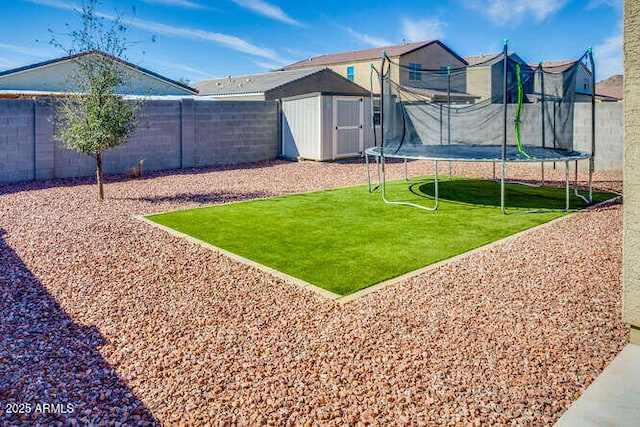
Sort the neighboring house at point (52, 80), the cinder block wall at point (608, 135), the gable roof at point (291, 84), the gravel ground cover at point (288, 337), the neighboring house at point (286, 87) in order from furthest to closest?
the gable roof at point (291, 84), the neighboring house at point (286, 87), the neighboring house at point (52, 80), the cinder block wall at point (608, 135), the gravel ground cover at point (288, 337)

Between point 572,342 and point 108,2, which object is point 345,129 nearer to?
point 108,2

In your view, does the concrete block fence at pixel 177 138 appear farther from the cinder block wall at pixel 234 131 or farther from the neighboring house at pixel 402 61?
the neighboring house at pixel 402 61

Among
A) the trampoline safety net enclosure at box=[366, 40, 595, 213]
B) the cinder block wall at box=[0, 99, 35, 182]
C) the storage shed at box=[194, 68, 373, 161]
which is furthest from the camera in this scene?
the storage shed at box=[194, 68, 373, 161]

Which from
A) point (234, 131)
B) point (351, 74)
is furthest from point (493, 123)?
point (351, 74)

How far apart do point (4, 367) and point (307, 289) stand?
2.04 meters

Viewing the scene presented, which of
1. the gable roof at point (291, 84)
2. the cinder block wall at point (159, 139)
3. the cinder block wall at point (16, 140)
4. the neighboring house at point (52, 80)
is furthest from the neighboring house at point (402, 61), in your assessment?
the cinder block wall at point (16, 140)

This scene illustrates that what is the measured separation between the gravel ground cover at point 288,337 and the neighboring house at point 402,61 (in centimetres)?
2045

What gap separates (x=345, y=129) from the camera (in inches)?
568

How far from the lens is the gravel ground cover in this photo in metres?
2.41

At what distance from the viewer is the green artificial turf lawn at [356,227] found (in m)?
4.65

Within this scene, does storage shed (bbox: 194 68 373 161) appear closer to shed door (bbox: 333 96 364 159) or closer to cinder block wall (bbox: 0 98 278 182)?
shed door (bbox: 333 96 364 159)

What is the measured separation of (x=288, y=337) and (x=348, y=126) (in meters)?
11.9

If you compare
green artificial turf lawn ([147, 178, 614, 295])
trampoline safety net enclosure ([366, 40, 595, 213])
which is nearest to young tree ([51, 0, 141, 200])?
green artificial turf lawn ([147, 178, 614, 295])

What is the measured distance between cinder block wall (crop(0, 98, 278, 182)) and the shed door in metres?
1.84
